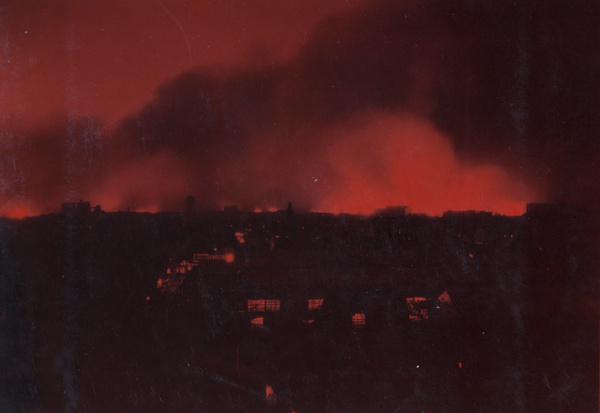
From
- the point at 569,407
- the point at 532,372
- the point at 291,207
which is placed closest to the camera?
the point at 569,407

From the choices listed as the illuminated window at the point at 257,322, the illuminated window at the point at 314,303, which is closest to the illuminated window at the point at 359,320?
the illuminated window at the point at 314,303

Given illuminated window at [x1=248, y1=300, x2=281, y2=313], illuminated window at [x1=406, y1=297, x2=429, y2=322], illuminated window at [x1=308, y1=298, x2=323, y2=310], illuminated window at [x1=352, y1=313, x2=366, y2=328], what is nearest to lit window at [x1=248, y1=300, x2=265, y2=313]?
illuminated window at [x1=248, y1=300, x2=281, y2=313]

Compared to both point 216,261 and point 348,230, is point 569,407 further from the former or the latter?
point 216,261

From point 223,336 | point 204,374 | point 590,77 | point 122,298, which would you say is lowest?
point 204,374

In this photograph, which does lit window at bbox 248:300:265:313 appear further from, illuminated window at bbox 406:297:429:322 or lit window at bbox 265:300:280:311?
illuminated window at bbox 406:297:429:322

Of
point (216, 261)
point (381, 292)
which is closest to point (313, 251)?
point (381, 292)

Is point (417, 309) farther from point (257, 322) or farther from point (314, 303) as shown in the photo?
point (257, 322)
